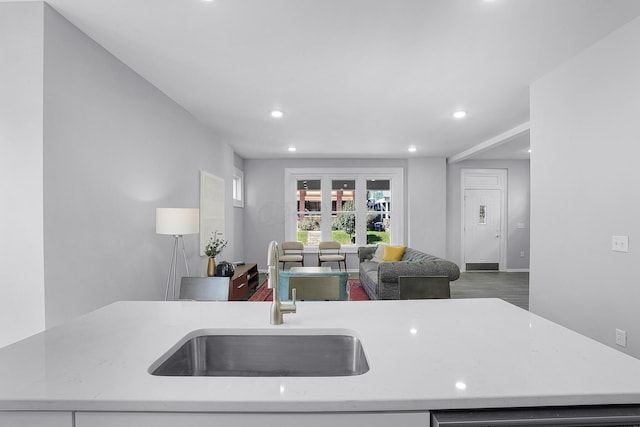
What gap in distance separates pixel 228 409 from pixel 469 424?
54 cm

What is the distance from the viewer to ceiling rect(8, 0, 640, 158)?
204 centimetres

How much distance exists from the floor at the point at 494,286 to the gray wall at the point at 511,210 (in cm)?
51

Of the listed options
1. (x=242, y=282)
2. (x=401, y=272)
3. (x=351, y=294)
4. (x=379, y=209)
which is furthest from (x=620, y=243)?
(x=379, y=209)

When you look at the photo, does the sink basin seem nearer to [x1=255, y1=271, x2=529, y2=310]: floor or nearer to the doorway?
[x1=255, y1=271, x2=529, y2=310]: floor

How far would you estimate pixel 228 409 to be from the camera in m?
0.75

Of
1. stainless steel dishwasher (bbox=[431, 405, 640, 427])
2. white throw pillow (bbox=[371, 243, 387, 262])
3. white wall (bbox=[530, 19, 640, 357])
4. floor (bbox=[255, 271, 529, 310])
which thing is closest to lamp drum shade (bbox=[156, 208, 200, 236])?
stainless steel dishwasher (bbox=[431, 405, 640, 427])

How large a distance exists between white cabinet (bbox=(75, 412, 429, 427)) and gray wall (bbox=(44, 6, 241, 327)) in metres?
1.65

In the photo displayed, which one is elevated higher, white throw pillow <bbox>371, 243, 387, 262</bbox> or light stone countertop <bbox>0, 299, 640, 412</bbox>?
light stone countertop <bbox>0, 299, 640, 412</bbox>

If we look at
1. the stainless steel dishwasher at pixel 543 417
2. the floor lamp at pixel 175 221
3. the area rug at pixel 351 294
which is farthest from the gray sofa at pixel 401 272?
the stainless steel dishwasher at pixel 543 417

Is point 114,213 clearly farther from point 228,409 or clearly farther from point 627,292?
point 627,292

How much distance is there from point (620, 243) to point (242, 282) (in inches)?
161

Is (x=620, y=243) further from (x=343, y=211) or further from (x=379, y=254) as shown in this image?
(x=343, y=211)

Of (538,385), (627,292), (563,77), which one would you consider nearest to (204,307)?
(538,385)

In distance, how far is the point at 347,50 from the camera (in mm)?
2533
